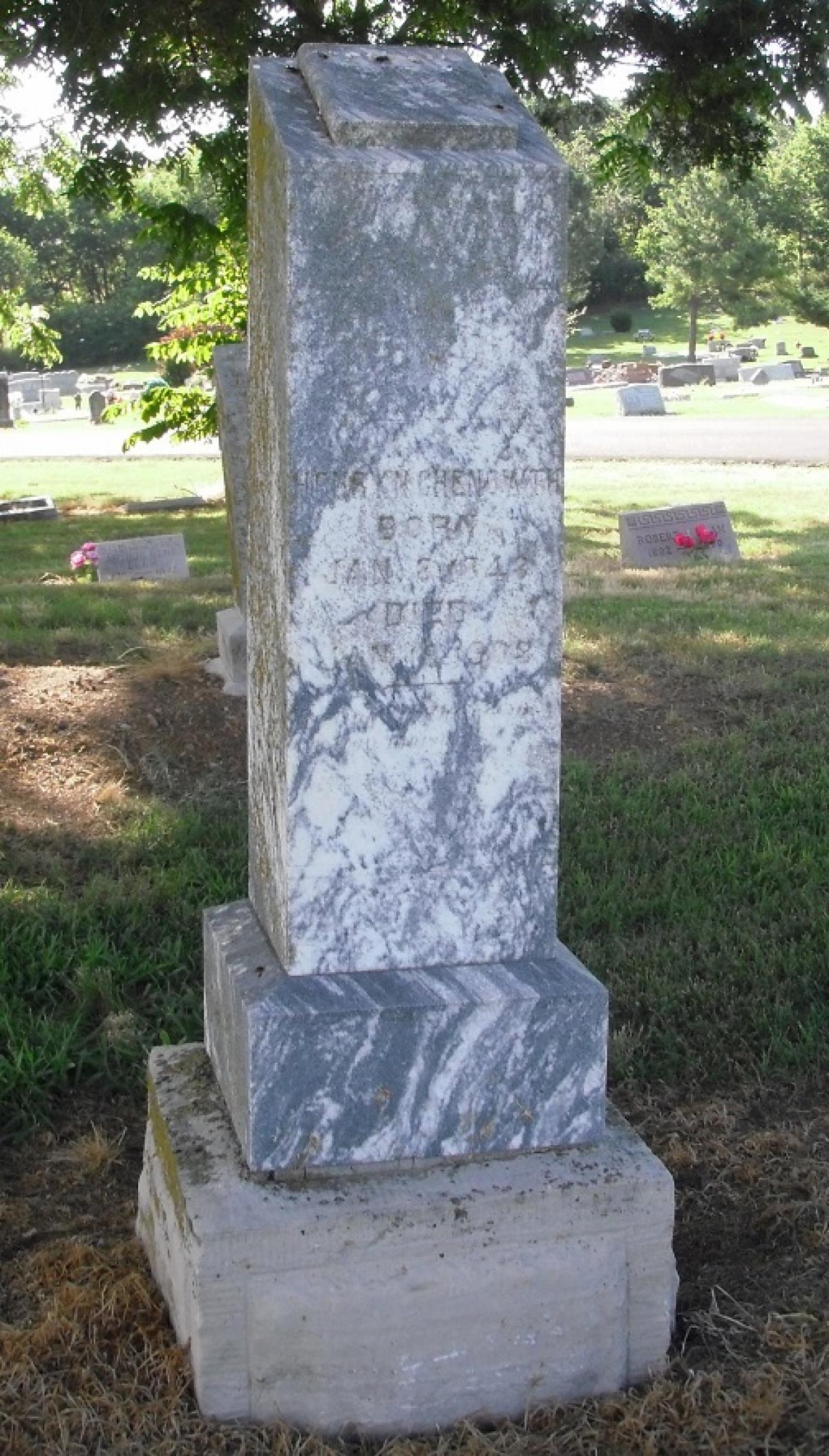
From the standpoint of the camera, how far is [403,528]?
7.68ft

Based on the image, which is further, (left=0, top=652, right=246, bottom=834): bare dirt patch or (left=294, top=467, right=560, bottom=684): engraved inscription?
(left=0, top=652, right=246, bottom=834): bare dirt patch

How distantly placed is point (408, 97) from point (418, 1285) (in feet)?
6.22

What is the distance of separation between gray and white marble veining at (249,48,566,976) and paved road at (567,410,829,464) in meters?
17.8

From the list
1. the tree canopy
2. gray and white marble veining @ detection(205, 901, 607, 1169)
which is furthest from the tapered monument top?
the tree canopy

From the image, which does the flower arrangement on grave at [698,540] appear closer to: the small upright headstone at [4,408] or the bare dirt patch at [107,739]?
the bare dirt patch at [107,739]

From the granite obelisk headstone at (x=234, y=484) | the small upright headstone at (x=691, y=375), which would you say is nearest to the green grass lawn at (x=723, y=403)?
the small upright headstone at (x=691, y=375)

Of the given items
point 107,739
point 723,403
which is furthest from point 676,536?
point 723,403

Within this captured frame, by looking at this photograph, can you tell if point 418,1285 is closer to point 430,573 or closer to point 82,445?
point 430,573

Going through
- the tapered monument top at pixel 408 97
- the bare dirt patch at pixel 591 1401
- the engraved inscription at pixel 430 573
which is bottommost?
the bare dirt patch at pixel 591 1401

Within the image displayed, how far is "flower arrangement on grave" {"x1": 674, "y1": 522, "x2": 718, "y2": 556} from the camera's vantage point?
1054 cm

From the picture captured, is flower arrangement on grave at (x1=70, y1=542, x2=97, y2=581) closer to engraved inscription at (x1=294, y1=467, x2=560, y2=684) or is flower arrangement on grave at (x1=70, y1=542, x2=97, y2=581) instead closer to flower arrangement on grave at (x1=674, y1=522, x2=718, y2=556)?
flower arrangement on grave at (x1=674, y1=522, x2=718, y2=556)

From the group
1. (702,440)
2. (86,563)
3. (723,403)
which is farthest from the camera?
(723,403)

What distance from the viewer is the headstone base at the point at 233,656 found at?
6379 millimetres

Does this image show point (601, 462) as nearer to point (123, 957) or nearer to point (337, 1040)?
point (123, 957)
